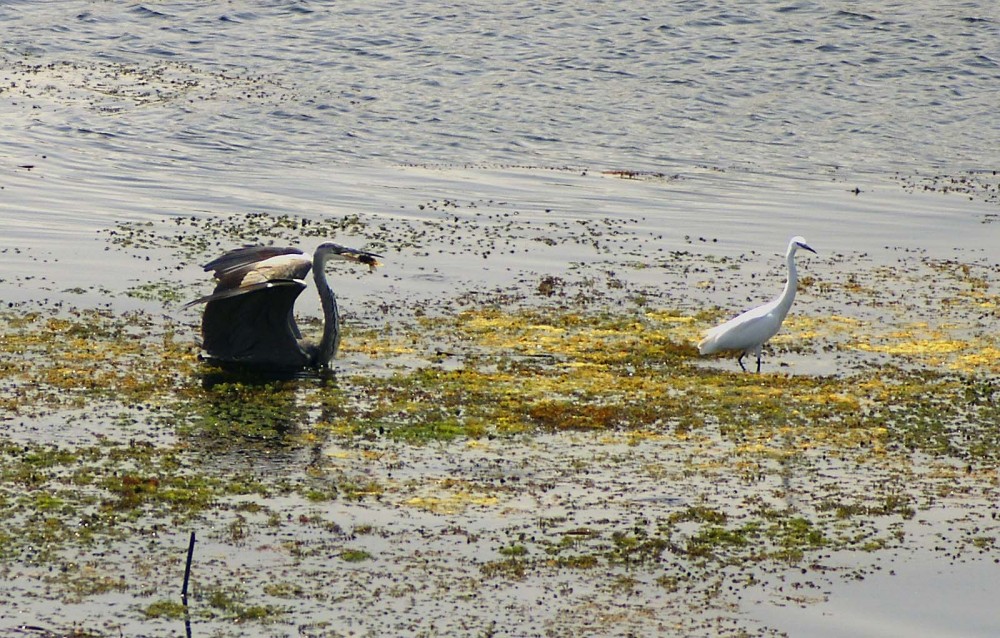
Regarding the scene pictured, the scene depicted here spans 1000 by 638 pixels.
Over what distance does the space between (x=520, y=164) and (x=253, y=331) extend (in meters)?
11.2

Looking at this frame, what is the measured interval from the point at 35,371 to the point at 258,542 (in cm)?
402

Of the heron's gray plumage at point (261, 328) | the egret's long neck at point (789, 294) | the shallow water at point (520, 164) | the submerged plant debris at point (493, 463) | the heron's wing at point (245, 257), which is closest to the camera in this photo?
the submerged plant debris at point (493, 463)

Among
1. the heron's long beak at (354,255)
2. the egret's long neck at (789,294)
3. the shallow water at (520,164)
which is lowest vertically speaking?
the shallow water at (520,164)

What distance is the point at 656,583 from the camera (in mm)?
7789

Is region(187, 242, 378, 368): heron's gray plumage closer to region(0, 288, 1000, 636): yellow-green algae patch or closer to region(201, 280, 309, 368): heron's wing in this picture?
region(201, 280, 309, 368): heron's wing

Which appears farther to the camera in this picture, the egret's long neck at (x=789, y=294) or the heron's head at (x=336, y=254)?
the egret's long neck at (x=789, y=294)

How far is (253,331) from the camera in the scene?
478 inches

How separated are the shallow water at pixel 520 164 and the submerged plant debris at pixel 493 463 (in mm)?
87

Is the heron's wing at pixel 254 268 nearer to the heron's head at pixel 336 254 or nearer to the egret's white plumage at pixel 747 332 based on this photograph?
the heron's head at pixel 336 254

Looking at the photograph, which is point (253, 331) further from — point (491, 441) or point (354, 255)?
point (491, 441)

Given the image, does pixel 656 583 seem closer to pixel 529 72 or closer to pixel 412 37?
pixel 529 72

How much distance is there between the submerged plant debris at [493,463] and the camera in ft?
24.7

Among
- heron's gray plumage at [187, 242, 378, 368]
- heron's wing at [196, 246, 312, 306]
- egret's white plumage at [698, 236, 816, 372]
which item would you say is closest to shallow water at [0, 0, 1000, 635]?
egret's white plumage at [698, 236, 816, 372]

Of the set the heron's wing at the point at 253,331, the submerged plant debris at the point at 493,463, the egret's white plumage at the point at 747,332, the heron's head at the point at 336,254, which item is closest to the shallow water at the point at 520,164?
the submerged plant debris at the point at 493,463
